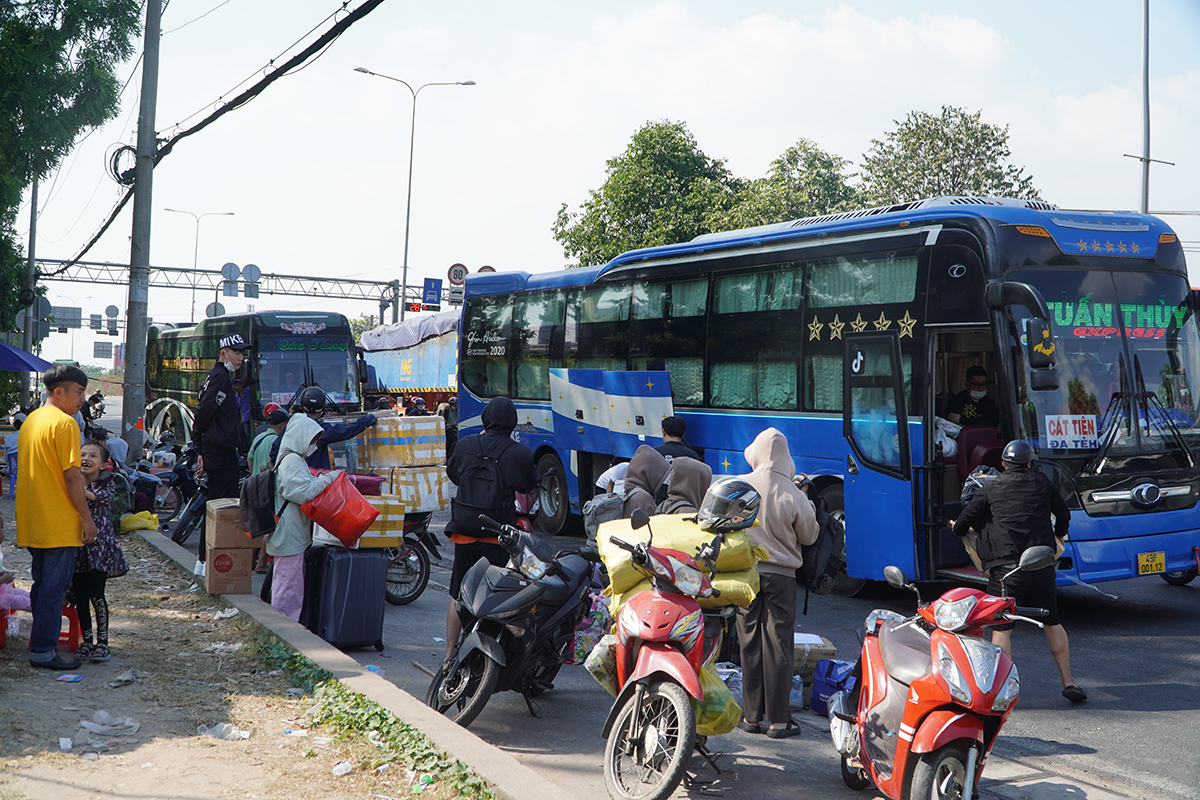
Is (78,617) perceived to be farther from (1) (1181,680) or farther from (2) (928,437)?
(1) (1181,680)

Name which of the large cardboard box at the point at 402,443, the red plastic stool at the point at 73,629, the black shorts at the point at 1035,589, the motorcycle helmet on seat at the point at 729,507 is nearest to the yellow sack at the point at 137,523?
the large cardboard box at the point at 402,443

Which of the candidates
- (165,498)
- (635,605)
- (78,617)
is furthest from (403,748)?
(165,498)

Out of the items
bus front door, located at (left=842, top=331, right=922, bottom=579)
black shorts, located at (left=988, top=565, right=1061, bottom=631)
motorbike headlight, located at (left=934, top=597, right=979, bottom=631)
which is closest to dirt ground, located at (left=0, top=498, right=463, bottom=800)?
motorbike headlight, located at (left=934, top=597, right=979, bottom=631)

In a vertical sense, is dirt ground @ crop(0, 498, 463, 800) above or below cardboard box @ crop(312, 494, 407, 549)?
below

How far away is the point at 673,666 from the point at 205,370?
2168 centimetres

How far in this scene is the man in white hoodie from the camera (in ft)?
18.4

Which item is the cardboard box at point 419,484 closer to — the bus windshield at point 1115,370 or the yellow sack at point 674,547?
the yellow sack at point 674,547

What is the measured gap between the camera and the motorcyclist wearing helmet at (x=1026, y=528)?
6336 millimetres

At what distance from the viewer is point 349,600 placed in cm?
714

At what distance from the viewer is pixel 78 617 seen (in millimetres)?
6473

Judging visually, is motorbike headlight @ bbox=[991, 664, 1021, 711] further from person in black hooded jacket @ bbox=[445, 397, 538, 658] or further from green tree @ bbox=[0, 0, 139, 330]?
green tree @ bbox=[0, 0, 139, 330]

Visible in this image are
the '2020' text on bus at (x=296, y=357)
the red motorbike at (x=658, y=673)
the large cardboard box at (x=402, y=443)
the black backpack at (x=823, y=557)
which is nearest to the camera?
the red motorbike at (x=658, y=673)

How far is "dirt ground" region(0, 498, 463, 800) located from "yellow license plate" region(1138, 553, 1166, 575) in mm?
6271

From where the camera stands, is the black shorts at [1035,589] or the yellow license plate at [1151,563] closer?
the black shorts at [1035,589]
